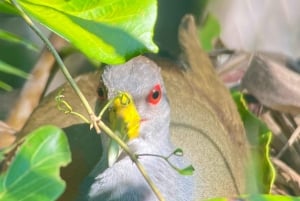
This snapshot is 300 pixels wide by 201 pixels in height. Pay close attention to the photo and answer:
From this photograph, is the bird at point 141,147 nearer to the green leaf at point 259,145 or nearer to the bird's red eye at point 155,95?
the bird's red eye at point 155,95

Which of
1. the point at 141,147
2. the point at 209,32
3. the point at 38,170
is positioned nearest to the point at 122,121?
the point at 141,147

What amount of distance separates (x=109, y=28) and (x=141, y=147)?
0.69 meters

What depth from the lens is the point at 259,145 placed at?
1922 mm

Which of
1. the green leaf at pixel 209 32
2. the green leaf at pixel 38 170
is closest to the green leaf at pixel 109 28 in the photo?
the green leaf at pixel 38 170

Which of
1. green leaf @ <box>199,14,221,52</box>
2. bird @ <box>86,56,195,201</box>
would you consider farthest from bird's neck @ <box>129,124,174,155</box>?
green leaf @ <box>199,14,221,52</box>

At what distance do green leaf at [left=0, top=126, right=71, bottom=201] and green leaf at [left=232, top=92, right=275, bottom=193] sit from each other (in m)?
0.71

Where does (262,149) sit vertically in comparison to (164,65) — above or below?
below

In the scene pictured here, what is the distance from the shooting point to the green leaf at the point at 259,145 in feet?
5.75

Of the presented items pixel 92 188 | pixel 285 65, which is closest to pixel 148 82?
pixel 92 188

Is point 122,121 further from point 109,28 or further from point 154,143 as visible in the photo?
point 109,28

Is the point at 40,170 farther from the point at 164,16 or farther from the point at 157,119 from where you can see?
the point at 164,16

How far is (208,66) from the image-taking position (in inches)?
83.7

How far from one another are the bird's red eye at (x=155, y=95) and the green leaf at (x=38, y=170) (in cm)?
65

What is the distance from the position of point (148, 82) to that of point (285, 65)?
0.93 metres
